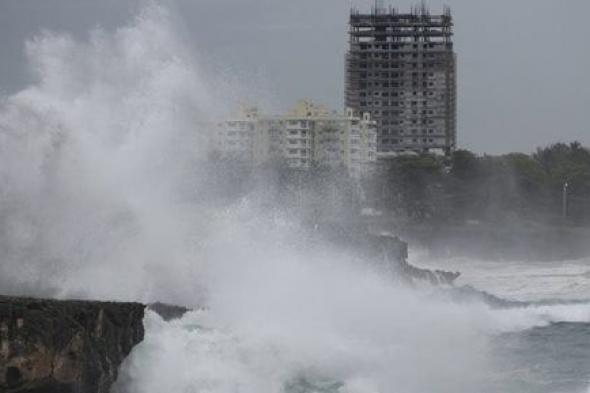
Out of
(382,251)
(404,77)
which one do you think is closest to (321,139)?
(404,77)

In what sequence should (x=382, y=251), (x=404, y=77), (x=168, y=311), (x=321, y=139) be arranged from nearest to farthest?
(x=168, y=311) → (x=382, y=251) → (x=321, y=139) → (x=404, y=77)

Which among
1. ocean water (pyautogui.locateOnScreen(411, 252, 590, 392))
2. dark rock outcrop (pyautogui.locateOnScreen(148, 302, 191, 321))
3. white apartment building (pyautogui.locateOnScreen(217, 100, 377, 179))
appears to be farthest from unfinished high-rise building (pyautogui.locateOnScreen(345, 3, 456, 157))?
dark rock outcrop (pyautogui.locateOnScreen(148, 302, 191, 321))

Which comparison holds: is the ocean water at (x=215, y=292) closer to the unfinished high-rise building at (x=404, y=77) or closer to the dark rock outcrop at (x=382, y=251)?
the dark rock outcrop at (x=382, y=251)

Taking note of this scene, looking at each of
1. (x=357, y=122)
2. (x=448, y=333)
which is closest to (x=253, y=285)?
(x=448, y=333)

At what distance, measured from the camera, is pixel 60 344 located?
48.5 feet

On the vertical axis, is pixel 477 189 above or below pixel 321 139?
below

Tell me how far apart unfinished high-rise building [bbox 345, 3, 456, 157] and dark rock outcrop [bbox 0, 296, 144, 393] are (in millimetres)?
113714

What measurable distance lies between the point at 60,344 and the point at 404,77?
120m

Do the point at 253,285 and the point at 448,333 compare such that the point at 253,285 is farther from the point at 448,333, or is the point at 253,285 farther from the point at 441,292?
the point at 441,292

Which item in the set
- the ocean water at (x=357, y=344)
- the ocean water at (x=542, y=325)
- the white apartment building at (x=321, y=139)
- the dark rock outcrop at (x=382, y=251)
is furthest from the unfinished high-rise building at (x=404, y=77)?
the ocean water at (x=357, y=344)

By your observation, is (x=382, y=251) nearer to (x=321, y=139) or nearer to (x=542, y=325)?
(x=542, y=325)

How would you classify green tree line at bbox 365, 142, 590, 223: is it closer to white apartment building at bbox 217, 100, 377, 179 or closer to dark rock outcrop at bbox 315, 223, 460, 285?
white apartment building at bbox 217, 100, 377, 179

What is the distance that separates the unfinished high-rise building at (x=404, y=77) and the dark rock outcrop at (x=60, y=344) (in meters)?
114

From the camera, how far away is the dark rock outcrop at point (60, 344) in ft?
46.9
